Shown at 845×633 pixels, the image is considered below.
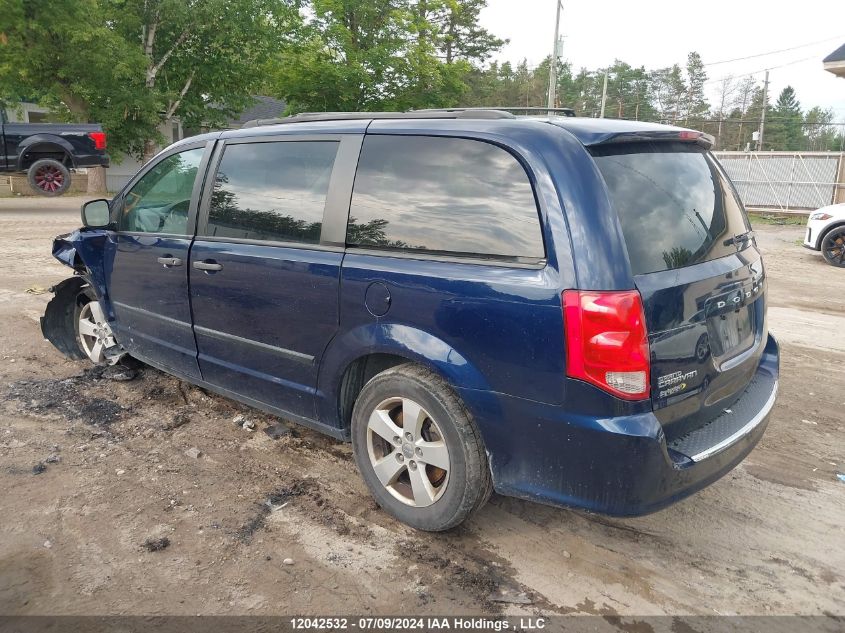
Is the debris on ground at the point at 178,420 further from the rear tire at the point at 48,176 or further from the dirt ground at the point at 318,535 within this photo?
the rear tire at the point at 48,176

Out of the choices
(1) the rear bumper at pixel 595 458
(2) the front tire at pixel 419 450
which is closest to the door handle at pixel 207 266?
(2) the front tire at pixel 419 450

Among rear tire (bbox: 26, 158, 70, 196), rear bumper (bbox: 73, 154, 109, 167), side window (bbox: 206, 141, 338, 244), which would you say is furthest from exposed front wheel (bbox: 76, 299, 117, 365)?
rear bumper (bbox: 73, 154, 109, 167)

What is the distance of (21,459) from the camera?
3.78m

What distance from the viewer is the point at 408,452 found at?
120 inches

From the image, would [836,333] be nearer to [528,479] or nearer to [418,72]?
[528,479]

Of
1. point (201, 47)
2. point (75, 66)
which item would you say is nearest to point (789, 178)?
point (201, 47)

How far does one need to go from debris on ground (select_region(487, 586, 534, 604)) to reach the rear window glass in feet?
4.52

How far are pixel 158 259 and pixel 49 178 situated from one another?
14.4 metres

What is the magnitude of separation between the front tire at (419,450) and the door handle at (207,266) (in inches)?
48.0

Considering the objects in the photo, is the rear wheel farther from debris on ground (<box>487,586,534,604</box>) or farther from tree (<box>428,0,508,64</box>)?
tree (<box>428,0,508,64</box>)

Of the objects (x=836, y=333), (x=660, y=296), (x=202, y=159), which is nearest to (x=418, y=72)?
(x=836, y=333)

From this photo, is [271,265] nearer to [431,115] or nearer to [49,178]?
[431,115]

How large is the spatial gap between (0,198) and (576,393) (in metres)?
24.5

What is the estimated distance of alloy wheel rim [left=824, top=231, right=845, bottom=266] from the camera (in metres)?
11.5
